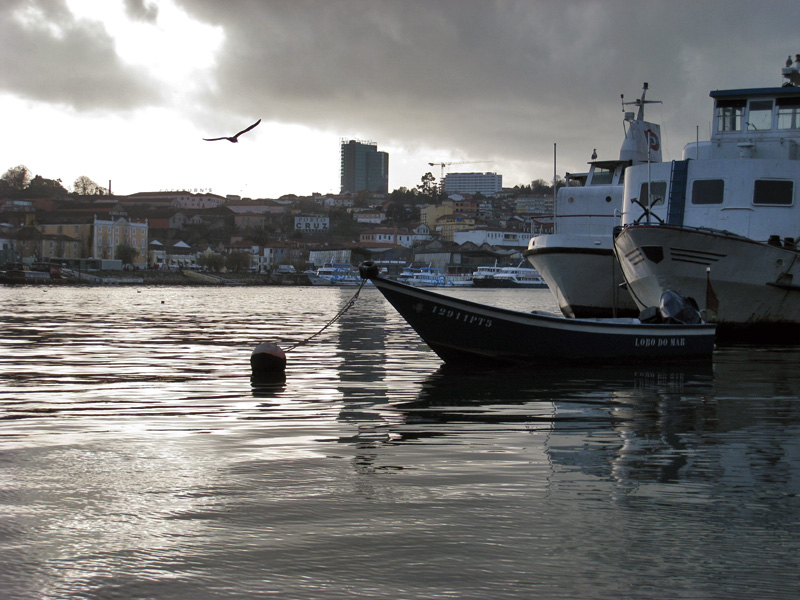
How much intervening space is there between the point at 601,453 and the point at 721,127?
66.3 ft

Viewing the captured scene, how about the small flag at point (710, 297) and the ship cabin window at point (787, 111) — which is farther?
the ship cabin window at point (787, 111)

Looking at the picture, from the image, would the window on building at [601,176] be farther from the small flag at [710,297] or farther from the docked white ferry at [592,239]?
the small flag at [710,297]

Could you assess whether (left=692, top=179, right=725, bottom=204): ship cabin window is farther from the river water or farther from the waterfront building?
the waterfront building

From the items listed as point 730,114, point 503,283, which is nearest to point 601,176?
point 730,114

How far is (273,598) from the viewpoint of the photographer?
15.0 ft

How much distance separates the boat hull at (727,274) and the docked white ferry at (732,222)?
25mm

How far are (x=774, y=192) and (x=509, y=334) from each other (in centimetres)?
1103

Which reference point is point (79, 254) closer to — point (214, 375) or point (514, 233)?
point (514, 233)

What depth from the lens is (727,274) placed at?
70.1 feet

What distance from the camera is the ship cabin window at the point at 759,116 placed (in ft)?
84.1

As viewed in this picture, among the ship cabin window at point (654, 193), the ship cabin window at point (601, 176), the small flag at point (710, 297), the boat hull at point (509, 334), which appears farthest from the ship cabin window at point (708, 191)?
the ship cabin window at point (601, 176)

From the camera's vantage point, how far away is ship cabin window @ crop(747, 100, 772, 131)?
2564 centimetres

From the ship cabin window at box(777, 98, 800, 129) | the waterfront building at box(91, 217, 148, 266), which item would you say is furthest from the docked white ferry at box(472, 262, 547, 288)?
the ship cabin window at box(777, 98, 800, 129)

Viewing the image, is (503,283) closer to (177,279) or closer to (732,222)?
(177,279)
